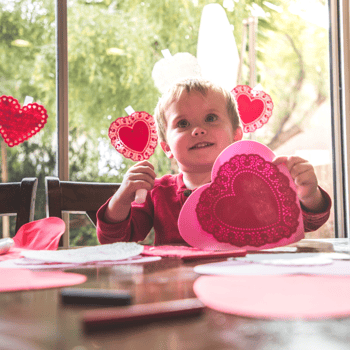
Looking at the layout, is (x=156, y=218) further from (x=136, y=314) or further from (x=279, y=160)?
(x=136, y=314)

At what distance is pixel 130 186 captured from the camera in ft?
2.47

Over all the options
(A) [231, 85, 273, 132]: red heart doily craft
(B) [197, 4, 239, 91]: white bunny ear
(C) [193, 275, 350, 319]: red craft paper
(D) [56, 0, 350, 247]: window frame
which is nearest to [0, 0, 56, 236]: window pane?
(B) [197, 4, 239, 91]: white bunny ear

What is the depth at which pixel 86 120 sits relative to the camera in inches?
75.3

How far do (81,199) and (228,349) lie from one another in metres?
0.80

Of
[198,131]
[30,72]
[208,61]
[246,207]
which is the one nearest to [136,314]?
[246,207]

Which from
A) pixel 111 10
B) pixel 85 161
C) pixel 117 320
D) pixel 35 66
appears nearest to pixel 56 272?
pixel 117 320

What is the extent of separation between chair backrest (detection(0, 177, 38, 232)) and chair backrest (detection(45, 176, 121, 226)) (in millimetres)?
40

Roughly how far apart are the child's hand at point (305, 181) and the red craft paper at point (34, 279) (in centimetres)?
36

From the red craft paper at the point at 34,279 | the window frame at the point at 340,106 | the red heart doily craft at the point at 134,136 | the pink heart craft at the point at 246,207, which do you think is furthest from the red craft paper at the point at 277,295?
the window frame at the point at 340,106

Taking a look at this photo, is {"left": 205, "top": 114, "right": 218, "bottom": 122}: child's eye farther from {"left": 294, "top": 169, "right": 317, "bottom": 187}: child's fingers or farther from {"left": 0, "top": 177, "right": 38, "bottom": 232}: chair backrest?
{"left": 0, "top": 177, "right": 38, "bottom": 232}: chair backrest

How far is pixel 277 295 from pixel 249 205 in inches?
12.9

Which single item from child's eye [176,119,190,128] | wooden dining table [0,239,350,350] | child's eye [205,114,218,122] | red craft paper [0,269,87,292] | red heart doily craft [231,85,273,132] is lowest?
red craft paper [0,269,87,292]

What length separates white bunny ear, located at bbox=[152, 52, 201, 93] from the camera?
1001mm

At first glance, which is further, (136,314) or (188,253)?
(188,253)
